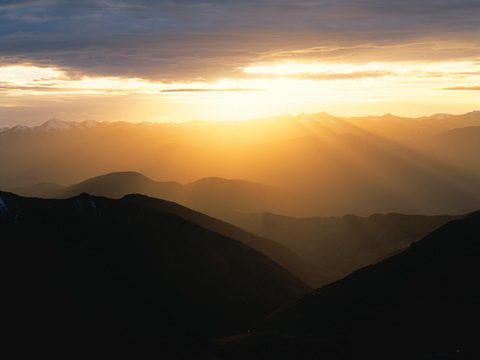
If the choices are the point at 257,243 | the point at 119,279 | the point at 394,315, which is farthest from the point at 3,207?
the point at 257,243

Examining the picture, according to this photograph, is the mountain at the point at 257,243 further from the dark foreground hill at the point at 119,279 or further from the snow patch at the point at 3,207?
the snow patch at the point at 3,207

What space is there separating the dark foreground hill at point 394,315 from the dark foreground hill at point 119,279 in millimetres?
16297

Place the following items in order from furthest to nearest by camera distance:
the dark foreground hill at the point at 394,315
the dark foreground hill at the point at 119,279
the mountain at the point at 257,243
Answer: the mountain at the point at 257,243, the dark foreground hill at the point at 119,279, the dark foreground hill at the point at 394,315

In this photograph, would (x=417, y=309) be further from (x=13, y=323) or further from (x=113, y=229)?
(x=113, y=229)

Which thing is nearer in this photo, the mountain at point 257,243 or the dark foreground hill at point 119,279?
the dark foreground hill at point 119,279

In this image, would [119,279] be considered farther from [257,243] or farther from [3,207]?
[257,243]

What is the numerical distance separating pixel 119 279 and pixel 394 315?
54711 millimetres

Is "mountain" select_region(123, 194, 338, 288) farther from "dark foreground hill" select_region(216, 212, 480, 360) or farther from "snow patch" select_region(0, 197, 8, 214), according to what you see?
"snow patch" select_region(0, 197, 8, 214)

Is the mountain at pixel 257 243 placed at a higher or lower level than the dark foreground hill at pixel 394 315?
higher

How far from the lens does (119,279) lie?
102188 mm

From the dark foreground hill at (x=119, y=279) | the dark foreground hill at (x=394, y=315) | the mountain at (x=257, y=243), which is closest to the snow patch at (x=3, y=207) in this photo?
the dark foreground hill at (x=119, y=279)

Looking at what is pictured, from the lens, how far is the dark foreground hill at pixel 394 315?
64.0m

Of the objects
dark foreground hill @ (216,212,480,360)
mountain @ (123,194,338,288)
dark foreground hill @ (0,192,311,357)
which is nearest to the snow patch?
dark foreground hill @ (0,192,311,357)

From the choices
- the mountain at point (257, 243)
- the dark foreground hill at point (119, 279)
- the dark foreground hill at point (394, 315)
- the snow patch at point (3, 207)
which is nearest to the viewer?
the dark foreground hill at point (394, 315)
